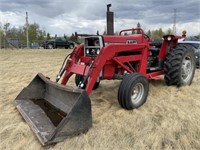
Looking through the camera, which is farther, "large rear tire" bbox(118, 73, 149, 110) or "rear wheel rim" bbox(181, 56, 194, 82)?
"rear wheel rim" bbox(181, 56, 194, 82)

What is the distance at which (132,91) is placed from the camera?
4.12m

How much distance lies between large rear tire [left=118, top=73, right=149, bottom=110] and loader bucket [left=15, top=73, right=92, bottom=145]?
85 cm

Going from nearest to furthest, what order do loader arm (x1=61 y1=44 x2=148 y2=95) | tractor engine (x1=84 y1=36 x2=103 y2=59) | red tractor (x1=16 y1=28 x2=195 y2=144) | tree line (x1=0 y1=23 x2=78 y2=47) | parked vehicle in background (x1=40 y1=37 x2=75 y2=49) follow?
red tractor (x1=16 y1=28 x2=195 y2=144)
loader arm (x1=61 y1=44 x2=148 y2=95)
tractor engine (x1=84 y1=36 x2=103 y2=59)
parked vehicle in background (x1=40 y1=37 x2=75 y2=49)
tree line (x1=0 y1=23 x2=78 y2=47)

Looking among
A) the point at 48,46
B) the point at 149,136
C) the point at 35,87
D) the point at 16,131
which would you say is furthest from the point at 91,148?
the point at 48,46

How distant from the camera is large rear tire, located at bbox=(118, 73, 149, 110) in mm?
3936

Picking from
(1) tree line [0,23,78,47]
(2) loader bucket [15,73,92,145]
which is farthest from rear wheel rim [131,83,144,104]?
(1) tree line [0,23,78,47]

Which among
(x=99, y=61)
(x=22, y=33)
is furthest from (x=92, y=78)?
(x=22, y=33)

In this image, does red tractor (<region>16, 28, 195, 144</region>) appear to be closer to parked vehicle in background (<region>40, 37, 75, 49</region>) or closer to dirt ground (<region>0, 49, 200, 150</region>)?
dirt ground (<region>0, 49, 200, 150</region>)

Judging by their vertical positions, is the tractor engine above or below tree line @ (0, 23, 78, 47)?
below

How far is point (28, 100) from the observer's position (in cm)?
438

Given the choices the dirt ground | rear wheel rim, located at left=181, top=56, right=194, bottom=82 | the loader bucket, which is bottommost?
the dirt ground

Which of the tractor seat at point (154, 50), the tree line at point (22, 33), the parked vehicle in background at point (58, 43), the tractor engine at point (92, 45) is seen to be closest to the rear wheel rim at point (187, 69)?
the tractor seat at point (154, 50)

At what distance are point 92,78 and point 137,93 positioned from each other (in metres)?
0.98

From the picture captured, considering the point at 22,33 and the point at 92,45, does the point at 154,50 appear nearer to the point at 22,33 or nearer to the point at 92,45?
the point at 92,45
